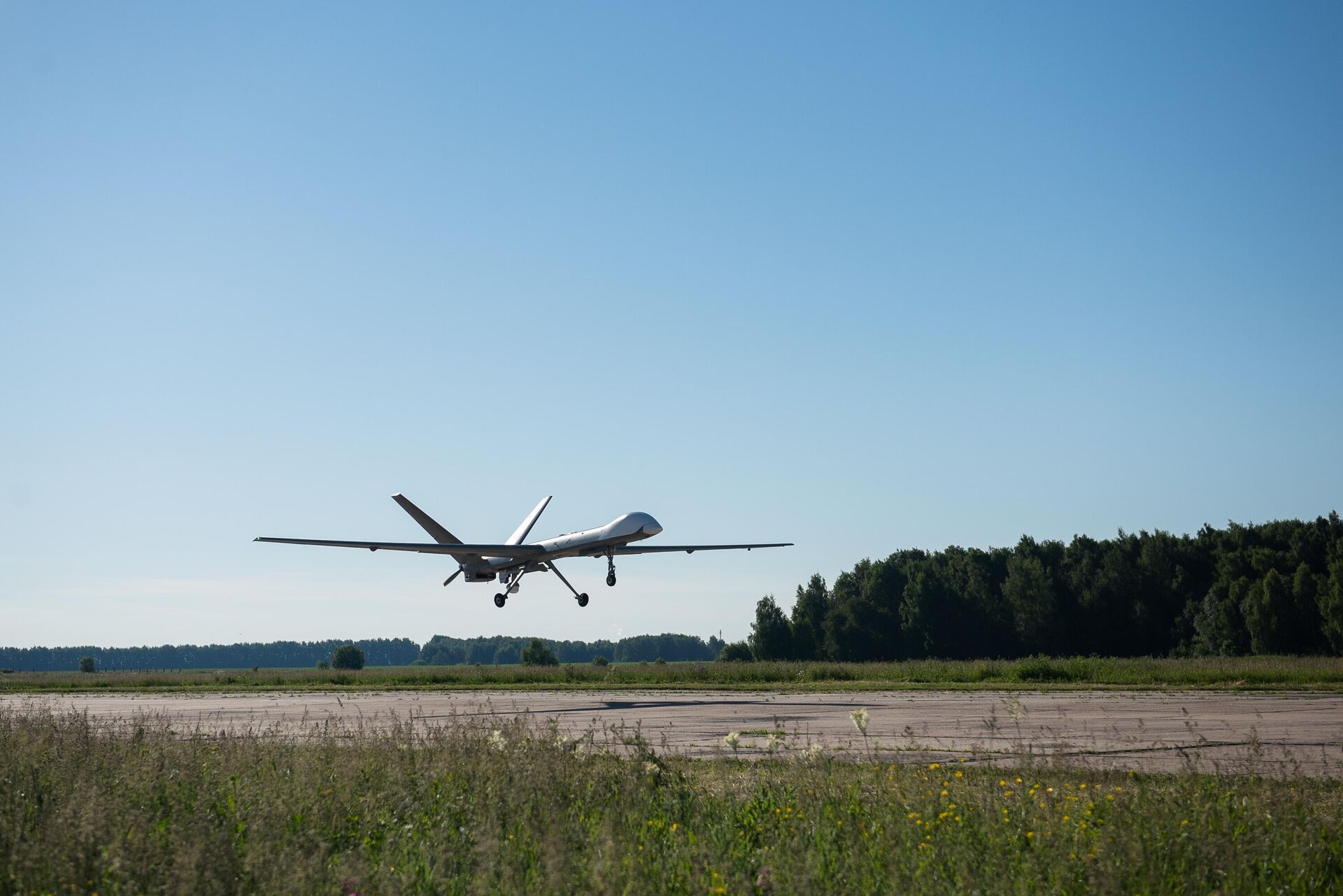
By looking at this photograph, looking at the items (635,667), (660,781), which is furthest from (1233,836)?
(635,667)

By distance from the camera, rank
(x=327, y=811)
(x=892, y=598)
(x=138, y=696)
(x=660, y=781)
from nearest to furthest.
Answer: (x=327, y=811)
(x=660, y=781)
(x=138, y=696)
(x=892, y=598)

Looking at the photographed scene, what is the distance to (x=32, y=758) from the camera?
491 inches

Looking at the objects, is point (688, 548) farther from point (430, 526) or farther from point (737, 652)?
point (737, 652)

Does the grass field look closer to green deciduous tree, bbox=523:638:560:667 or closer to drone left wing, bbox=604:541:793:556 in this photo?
drone left wing, bbox=604:541:793:556

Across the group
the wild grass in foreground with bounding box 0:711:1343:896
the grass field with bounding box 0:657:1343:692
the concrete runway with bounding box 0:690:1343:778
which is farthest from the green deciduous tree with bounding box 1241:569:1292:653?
the wild grass in foreground with bounding box 0:711:1343:896

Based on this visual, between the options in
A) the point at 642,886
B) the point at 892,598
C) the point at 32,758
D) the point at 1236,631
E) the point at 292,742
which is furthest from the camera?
the point at 892,598

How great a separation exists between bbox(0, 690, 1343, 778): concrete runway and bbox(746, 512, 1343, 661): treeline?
211 feet

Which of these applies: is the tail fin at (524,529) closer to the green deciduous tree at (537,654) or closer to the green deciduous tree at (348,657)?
the green deciduous tree at (537,654)

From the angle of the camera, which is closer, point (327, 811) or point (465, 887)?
point (465, 887)

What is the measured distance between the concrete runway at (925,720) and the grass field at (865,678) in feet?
19.0

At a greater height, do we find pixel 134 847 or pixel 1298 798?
pixel 134 847

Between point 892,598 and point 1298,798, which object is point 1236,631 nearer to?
point 892,598

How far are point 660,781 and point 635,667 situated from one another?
2169 inches

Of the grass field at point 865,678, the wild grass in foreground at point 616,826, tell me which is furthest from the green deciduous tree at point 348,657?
the wild grass in foreground at point 616,826
